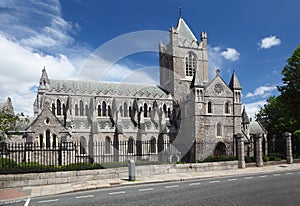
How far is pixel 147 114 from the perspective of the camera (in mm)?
39875

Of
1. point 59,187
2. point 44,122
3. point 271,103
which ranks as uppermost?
point 271,103

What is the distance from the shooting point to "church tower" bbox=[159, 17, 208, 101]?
43781 millimetres

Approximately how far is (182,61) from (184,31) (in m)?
8.00

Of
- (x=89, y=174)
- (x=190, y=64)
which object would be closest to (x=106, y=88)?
(x=190, y=64)

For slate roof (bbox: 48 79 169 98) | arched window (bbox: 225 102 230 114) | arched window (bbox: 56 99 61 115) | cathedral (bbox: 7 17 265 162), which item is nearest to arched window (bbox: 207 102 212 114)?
cathedral (bbox: 7 17 265 162)

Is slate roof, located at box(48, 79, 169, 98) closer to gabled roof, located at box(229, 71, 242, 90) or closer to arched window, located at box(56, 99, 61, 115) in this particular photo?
arched window, located at box(56, 99, 61, 115)

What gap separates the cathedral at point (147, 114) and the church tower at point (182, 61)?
27 cm

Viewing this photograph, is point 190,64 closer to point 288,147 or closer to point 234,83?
point 234,83

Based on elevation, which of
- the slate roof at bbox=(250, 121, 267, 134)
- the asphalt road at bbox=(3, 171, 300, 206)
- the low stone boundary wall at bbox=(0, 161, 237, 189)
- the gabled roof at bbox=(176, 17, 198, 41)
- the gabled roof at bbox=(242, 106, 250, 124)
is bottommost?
the low stone boundary wall at bbox=(0, 161, 237, 189)

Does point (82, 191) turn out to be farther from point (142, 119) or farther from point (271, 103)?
point (271, 103)

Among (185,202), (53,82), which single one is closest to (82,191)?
(185,202)

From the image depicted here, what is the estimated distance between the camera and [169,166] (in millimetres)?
16172

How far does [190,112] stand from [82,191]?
25.7 metres

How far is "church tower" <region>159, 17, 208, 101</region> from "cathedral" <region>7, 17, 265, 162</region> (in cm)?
27
